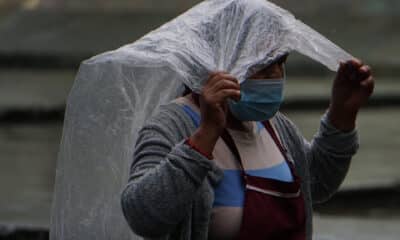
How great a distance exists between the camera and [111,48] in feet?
56.0

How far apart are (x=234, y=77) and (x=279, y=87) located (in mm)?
218

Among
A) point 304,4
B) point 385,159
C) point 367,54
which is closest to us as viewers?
point 385,159

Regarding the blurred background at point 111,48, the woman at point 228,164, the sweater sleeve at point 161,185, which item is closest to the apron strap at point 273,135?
the woman at point 228,164

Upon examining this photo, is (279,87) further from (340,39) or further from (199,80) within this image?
(340,39)

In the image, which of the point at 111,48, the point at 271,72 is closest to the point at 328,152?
the point at 271,72

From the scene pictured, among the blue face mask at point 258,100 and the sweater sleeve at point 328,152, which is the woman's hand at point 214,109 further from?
the sweater sleeve at point 328,152

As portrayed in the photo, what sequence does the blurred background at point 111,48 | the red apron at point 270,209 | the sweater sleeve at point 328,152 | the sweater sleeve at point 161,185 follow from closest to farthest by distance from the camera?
the sweater sleeve at point 161,185
the red apron at point 270,209
the sweater sleeve at point 328,152
the blurred background at point 111,48

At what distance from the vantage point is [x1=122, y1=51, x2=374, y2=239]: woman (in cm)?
334

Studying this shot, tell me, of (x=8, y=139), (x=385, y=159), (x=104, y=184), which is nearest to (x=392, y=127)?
(x=385, y=159)

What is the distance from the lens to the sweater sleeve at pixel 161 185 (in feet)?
10.9

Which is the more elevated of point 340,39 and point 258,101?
point 258,101

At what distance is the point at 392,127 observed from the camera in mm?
13023

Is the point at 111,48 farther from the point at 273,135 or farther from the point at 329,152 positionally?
the point at 273,135

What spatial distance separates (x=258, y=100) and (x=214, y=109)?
0.69 feet
